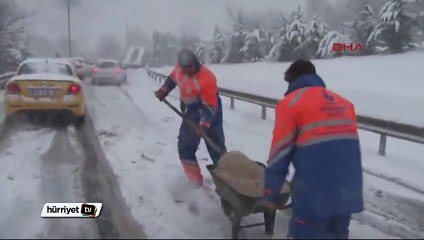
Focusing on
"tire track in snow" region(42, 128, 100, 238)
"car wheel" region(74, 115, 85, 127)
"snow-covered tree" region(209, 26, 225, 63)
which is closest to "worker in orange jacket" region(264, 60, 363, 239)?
"tire track in snow" region(42, 128, 100, 238)

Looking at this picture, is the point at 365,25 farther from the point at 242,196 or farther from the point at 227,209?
the point at 242,196

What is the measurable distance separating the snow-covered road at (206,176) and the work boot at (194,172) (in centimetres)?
23

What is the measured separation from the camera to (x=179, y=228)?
4137 millimetres

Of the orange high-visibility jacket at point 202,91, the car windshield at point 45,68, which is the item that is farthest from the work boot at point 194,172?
the car windshield at point 45,68

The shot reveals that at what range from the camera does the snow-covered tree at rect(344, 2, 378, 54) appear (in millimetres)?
29891

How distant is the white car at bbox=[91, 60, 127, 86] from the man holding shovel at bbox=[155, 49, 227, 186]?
1886cm

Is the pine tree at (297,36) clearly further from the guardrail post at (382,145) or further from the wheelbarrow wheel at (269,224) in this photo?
the wheelbarrow wheel at (269,224)

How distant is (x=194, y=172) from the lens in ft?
18.3

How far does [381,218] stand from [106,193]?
291 centimetres

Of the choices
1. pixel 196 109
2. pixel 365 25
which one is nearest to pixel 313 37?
pixel 365 25

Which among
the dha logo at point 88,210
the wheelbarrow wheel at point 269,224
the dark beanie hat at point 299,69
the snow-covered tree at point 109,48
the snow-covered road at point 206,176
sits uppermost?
the dark beanie hat at point 299,69

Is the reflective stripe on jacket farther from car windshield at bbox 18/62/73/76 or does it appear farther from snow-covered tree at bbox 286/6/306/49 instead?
snow-covered tree at bbox 286/6/306/49

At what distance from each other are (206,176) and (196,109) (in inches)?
39.4

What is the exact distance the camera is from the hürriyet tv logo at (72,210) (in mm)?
4414
